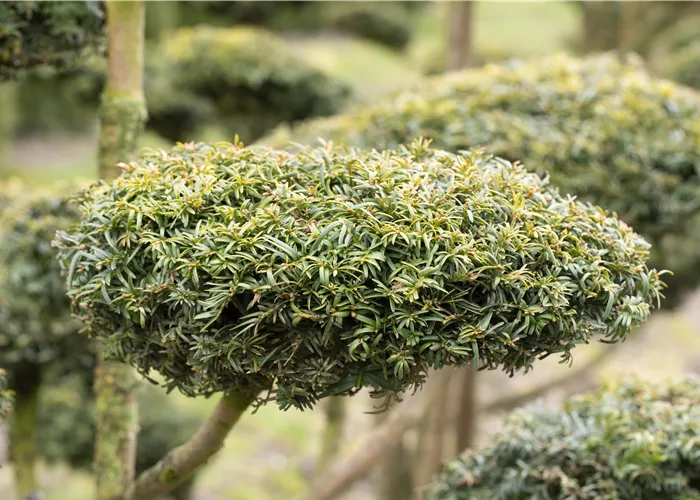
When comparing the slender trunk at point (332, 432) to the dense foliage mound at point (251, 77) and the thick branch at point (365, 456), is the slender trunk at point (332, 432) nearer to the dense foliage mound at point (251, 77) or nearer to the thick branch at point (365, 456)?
the thick branch at point (365, 456)

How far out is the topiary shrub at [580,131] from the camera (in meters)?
4.26

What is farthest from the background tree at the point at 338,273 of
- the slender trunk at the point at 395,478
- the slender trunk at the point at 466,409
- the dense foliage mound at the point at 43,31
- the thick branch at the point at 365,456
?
the slender trunk at the point at 395,478

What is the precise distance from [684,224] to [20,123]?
1446 centimetres

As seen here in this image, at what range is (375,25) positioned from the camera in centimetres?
1759

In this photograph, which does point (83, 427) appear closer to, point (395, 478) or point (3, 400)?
point (395, 478)

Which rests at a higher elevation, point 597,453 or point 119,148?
point 119,148

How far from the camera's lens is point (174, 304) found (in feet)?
7.94

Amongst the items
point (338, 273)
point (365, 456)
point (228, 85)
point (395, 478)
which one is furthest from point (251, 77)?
point (338, 273)

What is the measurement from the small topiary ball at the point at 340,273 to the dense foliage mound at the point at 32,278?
5.65 ft

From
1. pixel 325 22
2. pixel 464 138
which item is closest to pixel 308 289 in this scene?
pixel 464 138

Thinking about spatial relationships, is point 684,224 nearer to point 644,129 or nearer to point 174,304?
point 644,129

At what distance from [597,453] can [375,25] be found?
15.4 metres

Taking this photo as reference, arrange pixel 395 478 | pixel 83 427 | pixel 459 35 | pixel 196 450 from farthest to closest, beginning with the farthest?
pixel 395 478 → pixel 459 35 → pixel 83 427 → pixel 196 450

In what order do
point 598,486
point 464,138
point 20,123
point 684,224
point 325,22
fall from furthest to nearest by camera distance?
point 325,22
point 20,123
point 684,224
point 464,138
point 598,486
